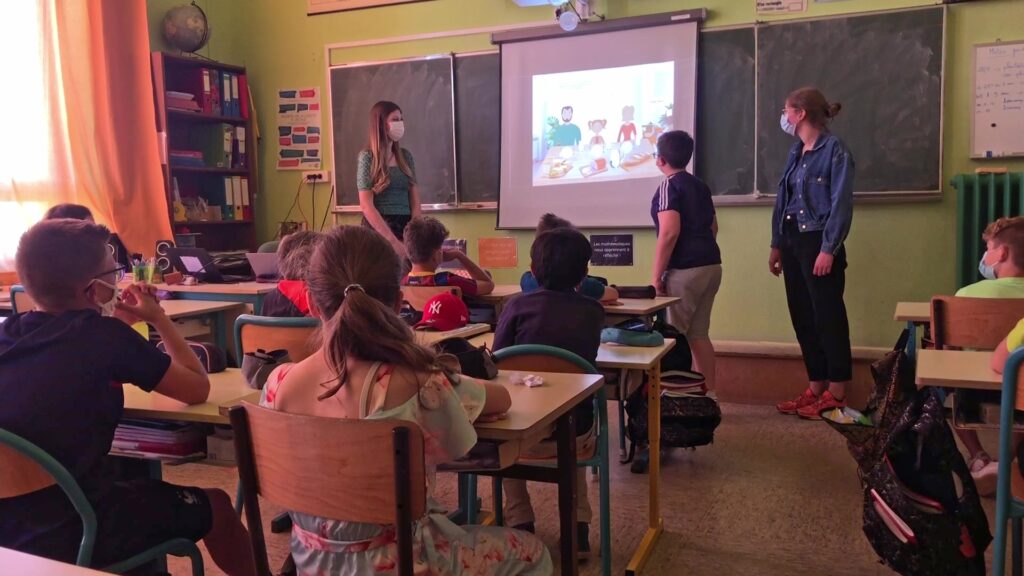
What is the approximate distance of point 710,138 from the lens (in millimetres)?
4863

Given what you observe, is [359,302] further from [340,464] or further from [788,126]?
[788,126]

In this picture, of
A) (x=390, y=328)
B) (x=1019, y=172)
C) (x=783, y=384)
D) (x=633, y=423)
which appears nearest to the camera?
(x=390, y=328)

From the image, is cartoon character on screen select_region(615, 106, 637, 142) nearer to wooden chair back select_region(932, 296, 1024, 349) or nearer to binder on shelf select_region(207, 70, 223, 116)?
wooden chair back select_region(932, 296, 1024, 349)

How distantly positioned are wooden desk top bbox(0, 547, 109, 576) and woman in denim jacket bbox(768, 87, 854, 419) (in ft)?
12.3

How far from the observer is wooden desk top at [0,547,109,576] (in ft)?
3.03

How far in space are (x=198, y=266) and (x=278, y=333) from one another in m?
2.22

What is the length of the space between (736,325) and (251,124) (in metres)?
3.77

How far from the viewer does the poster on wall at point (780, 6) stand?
458 cm

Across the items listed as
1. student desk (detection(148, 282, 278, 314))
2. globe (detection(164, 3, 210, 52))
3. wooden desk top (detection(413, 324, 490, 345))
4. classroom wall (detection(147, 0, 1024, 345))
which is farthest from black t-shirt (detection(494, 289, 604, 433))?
globe (detection(164, 3, 210, 52))

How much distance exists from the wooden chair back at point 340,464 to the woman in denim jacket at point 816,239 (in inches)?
128

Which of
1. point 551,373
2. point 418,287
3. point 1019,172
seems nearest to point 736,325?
point 1019,172

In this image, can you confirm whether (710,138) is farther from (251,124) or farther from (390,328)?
(390,328)

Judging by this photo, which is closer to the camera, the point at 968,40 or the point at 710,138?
the point at 968,40

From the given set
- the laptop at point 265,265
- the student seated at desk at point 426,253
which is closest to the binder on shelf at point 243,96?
the laptop at point 265,265
